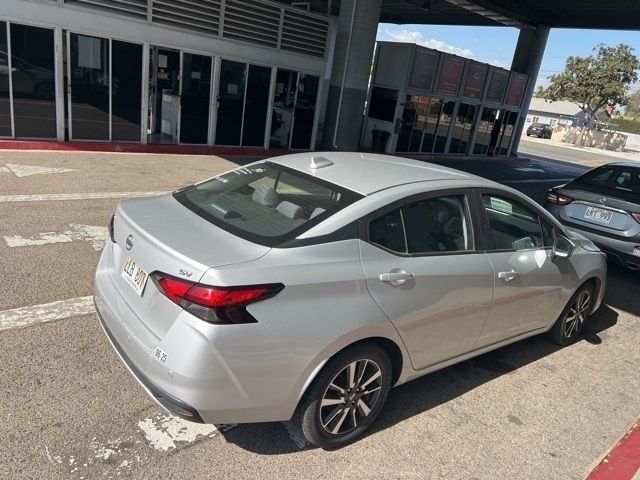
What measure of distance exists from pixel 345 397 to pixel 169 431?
1054 millimetres

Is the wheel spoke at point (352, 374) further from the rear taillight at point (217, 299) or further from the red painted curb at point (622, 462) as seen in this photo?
the red painted curb at point (622, 462)

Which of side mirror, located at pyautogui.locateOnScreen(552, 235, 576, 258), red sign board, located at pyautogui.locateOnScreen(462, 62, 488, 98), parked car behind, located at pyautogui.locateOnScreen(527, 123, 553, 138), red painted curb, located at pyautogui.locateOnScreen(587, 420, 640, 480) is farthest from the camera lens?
parked car behind, located at pyautogui.locateOnScreen(527, 123, 553, 138)

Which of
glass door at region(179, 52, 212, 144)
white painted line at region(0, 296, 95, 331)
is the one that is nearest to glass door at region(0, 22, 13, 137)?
glass door at region(179, 52, 212, 144)

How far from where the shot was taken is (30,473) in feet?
8.24

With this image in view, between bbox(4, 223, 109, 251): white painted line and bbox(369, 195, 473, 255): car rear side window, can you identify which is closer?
bbox(369, 195, 473, 255): car rear side window

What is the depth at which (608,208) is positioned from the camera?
6441 millimetres

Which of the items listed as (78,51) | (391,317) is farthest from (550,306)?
(78,51)

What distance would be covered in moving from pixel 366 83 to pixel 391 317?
1294cm

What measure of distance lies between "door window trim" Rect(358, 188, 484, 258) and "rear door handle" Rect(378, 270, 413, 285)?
120 mm

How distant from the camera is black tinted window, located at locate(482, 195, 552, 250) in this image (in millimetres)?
3711

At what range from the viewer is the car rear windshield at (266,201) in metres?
2.87

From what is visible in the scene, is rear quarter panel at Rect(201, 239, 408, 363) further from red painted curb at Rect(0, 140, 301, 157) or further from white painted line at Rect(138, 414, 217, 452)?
red painted curb at Rect(0, 140, 301, 157)

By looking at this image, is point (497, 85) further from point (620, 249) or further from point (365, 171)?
point (365, 171)

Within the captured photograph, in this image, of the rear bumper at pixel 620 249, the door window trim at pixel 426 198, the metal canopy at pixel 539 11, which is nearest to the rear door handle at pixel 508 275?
the door window trim at pixel 426 198
